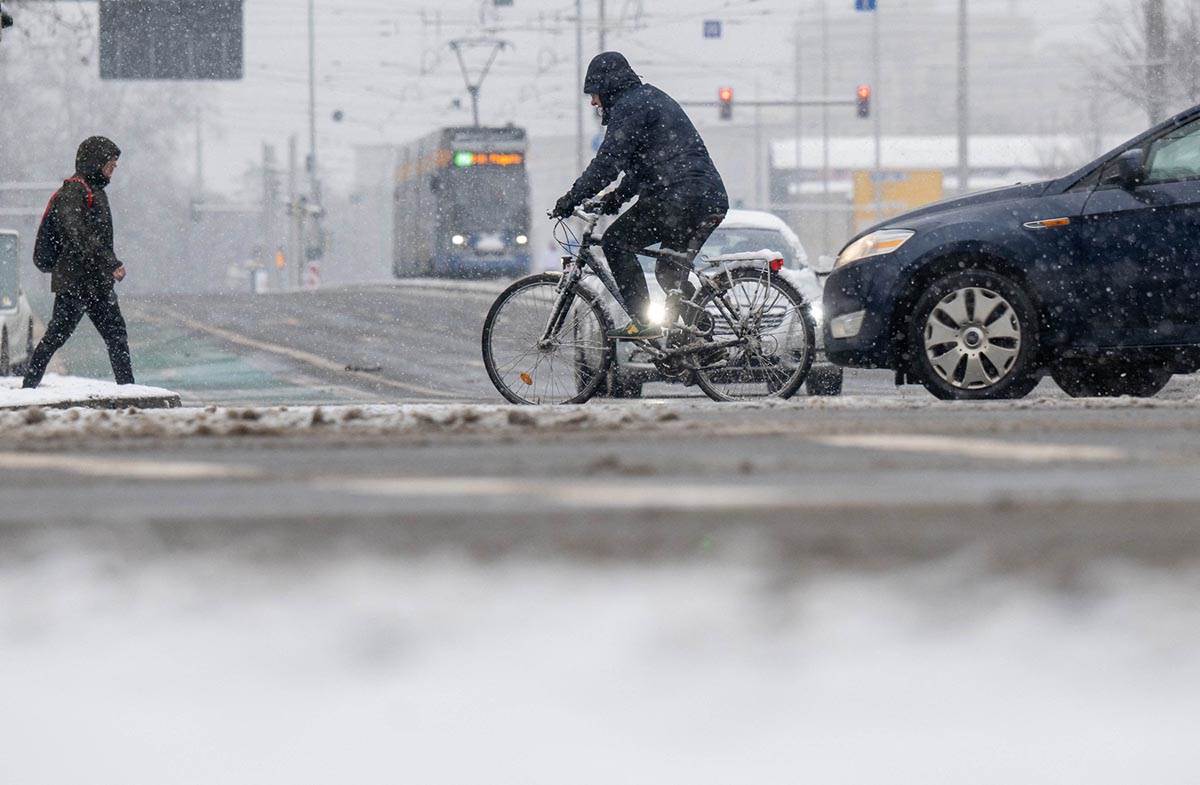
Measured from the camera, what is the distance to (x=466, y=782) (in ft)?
8.33

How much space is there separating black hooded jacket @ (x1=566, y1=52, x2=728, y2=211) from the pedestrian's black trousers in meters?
3.83

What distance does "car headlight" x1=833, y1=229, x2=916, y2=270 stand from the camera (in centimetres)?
942

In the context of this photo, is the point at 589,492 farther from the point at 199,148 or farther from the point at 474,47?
the point at 199,148

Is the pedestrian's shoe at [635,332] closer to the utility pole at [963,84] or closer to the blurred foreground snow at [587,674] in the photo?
the blurred foreground snow at [587,674]

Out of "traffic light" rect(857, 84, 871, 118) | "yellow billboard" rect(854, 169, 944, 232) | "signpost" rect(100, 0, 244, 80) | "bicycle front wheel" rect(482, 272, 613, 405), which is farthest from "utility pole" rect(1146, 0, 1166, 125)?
"yellow billboard" rect(854, 169, 944, 232)

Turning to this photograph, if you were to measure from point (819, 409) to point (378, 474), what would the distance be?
3.26m

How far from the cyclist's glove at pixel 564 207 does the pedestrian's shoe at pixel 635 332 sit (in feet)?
1.97

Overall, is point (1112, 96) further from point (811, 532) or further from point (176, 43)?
point (811, 532)

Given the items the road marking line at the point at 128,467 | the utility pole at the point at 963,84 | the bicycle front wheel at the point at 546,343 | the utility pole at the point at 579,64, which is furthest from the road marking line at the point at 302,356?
the utility pole at the point at 579,64

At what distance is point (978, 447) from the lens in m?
5.84

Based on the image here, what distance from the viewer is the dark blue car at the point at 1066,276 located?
9.04 meters

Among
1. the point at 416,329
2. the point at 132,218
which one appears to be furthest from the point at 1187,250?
the point at 132,218

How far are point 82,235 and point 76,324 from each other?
526mm

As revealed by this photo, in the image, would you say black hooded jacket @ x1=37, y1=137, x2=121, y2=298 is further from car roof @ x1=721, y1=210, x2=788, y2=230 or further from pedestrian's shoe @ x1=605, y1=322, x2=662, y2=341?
car roof @ x1=721, y1=210, x2=788, y2=230
